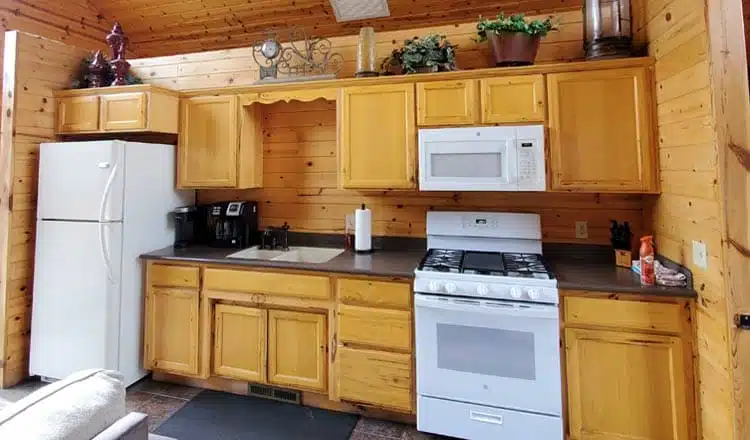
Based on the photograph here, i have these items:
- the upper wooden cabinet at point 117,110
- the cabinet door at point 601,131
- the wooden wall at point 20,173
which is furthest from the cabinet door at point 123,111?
the cabinet door at point 601,131

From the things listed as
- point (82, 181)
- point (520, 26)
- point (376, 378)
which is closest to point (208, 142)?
point (82, 181)

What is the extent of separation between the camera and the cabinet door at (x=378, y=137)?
2.53 m

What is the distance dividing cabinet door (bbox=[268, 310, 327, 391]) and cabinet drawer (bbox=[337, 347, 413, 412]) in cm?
15

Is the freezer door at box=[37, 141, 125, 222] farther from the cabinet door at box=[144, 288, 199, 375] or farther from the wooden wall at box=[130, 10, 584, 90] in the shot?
the wooden wall at box=[130, 10, 584, 90]

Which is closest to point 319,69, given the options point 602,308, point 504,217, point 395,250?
point 395,250

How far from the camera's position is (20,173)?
8.90 feet

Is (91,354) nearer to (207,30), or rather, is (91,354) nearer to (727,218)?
(207,30)

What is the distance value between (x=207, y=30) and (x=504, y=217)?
124 inches

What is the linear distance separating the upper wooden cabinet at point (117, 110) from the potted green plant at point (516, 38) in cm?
229

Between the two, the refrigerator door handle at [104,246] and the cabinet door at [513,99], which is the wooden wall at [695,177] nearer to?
the cabinet door at [513,99]

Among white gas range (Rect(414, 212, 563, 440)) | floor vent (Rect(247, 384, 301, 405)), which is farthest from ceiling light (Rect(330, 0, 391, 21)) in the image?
floor vent (Rect(247, 384, 301, 405))

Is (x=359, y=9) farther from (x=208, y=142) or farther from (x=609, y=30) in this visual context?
(x=609, y=30)

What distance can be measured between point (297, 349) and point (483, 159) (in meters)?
1.62

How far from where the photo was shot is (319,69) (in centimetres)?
301
